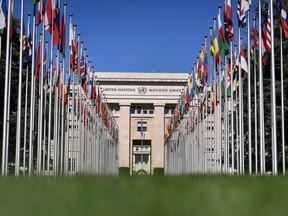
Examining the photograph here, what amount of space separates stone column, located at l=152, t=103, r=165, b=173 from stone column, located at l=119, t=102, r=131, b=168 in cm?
447

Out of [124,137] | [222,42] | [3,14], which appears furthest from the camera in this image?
[124,137]

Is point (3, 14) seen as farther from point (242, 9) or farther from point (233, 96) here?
point (233, 96)

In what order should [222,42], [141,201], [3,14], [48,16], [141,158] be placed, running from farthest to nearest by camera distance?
1. [141,158]
2. [222,42]
3. [48,16]
4. [3,14]
5. [141,201]

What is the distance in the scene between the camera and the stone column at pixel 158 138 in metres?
93.6

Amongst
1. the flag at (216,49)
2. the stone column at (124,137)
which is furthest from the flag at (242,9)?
the stone column at (124,137)

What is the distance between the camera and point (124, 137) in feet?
310

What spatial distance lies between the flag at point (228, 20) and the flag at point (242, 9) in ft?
2.23

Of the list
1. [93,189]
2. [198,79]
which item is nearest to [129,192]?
[93,189]

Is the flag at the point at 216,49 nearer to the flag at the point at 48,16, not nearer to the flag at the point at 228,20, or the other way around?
the flag at the point at 228,20

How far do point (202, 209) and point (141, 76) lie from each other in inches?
3562

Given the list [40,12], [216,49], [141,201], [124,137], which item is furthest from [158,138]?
[141,201]

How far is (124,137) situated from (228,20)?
227 feet

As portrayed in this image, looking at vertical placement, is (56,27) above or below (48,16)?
below

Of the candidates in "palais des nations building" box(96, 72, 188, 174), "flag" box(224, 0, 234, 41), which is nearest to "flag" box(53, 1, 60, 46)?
"flag" box(224, 0, 234, 41)
